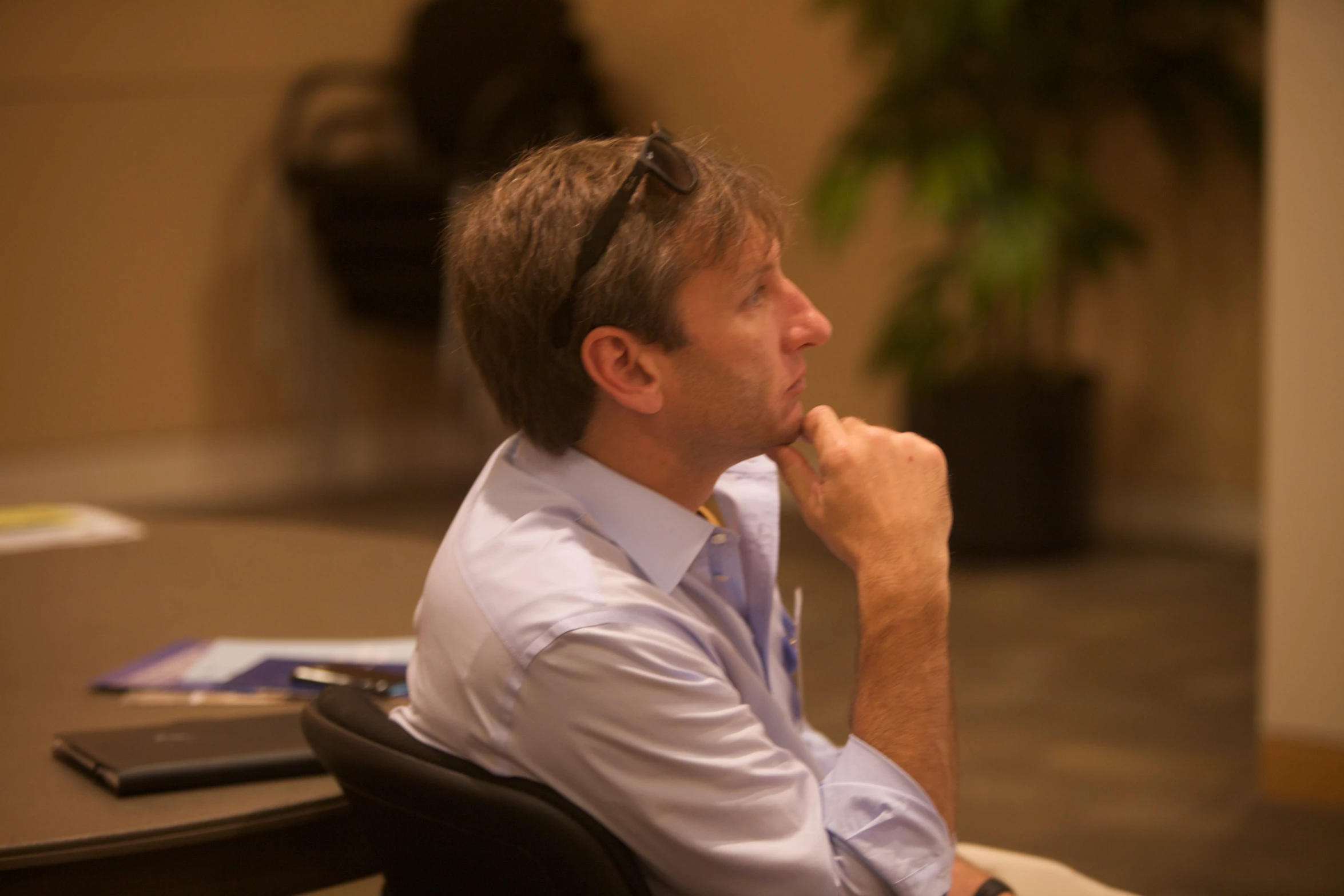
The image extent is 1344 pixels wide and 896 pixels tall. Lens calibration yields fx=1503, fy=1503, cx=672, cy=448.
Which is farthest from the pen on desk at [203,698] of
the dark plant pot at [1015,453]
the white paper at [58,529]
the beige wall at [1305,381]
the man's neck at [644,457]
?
the dark plant pot at [1015,453]

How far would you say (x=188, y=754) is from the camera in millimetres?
1196

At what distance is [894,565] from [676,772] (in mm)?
251

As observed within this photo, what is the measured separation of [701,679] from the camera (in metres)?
1.00

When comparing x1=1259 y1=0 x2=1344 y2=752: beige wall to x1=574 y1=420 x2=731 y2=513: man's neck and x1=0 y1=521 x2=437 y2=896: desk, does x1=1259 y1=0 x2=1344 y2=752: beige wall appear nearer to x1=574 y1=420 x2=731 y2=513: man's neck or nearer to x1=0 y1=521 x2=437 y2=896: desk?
x1=0 y1=521 x2=437 y2=896: desk

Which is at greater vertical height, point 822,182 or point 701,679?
point 822,182

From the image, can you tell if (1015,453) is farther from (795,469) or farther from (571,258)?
(571,258)

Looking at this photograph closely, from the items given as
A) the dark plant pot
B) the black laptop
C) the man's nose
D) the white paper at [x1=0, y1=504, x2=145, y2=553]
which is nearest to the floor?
the dark plant pot

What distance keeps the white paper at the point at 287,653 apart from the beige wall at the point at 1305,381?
1713 mm

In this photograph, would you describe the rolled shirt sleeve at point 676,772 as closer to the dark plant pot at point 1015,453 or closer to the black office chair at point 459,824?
the black office chair at point 459,824

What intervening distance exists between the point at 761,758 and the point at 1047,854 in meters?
1.71

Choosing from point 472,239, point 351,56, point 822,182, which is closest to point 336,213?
point 351,56

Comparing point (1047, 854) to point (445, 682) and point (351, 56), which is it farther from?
point (351, 56)

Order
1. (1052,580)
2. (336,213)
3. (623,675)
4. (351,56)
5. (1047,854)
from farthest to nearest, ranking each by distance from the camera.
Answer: (351,56) → (336,213) → (1052,580) → (1047,854) → (623,675)

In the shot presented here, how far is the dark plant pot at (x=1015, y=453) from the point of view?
4.25 meters
